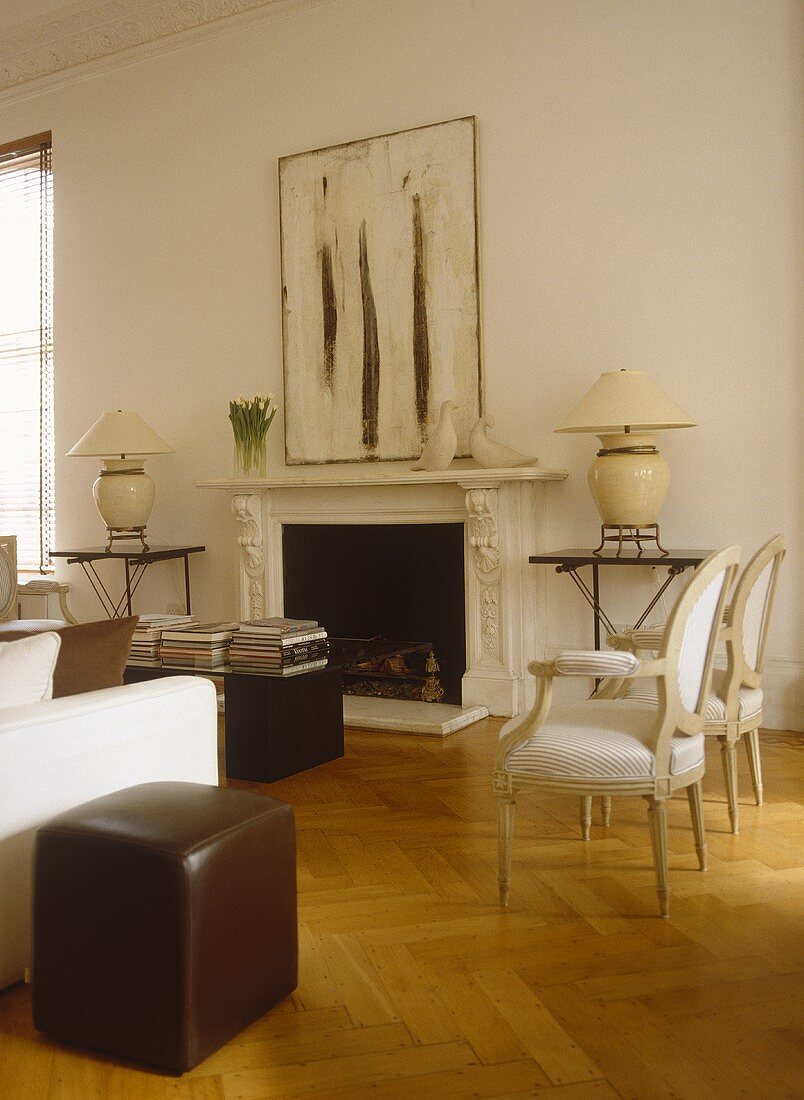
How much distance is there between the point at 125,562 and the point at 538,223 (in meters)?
3.11

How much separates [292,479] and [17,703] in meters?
3.19

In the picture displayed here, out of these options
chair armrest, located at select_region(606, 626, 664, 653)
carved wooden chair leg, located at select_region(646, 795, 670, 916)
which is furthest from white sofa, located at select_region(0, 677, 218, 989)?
chair armrest, located at select_region(606, 626, 664, 653)

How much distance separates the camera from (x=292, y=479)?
5430 mm

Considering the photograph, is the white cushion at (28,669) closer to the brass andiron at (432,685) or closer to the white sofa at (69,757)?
the white sofa at (69,757)

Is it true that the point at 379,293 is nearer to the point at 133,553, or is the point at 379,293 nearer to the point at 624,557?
the point at 133,553

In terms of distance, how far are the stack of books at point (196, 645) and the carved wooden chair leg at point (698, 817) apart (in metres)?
2.10

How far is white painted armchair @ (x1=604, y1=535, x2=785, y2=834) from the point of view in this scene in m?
3.21

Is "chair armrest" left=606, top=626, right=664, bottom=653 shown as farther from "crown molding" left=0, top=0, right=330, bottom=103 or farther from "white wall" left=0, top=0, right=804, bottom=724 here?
"crown molding" left=0, top=0, right=330, bottom=103

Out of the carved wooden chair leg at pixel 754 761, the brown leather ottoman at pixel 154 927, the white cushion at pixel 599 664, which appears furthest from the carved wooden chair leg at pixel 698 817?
the brown leather ottoman at pixel 154 927

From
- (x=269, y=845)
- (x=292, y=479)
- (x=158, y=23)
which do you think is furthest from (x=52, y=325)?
(x=269, y=845)

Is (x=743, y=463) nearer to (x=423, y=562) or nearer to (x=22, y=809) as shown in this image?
(x=423, y=562)

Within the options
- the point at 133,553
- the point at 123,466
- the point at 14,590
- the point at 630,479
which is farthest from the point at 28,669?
the point at 14,590

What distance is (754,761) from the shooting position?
344cm

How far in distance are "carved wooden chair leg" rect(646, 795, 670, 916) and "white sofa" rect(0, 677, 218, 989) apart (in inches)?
46.8
